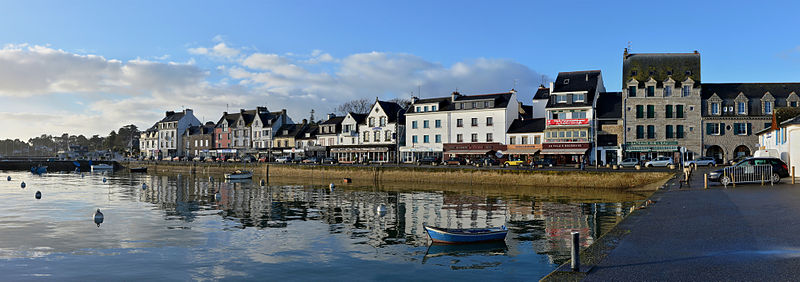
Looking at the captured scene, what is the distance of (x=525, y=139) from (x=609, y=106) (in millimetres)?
11017

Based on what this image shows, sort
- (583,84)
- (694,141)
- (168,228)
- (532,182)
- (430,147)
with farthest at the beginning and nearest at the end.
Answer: (430,147)
(583,84)
(694,141)
(532,182)
(168,228)

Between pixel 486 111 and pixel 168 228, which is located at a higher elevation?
pixel 486 111

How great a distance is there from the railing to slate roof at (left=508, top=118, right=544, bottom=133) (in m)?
34.6

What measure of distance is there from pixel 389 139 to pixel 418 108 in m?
7.21

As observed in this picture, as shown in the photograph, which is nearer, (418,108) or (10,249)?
(10,249)

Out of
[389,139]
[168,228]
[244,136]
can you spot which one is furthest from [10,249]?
[244,136]

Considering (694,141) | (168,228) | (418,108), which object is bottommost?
(168,228)

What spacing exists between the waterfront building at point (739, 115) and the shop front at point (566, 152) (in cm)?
1330

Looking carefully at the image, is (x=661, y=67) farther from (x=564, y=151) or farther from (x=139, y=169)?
(x=139, y=169)

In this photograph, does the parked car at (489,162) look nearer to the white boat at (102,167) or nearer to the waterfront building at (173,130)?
the white boat at (102,167)

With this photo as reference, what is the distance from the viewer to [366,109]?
122 meters

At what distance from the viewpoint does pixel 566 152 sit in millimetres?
65062

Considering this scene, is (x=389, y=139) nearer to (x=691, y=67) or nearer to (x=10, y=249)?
(x=691, y=67)

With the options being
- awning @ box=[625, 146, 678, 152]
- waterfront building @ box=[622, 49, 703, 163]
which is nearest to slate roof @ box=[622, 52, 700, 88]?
waterfront building @ box=[622, 49, 703, 163]
